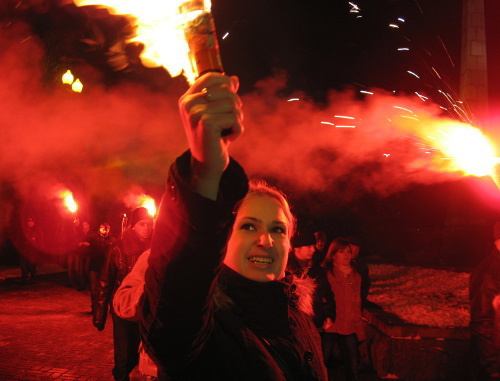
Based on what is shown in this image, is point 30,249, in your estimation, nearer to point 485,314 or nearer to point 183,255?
point 485,314

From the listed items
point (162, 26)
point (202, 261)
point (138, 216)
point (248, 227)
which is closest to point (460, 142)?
point (138, 216)

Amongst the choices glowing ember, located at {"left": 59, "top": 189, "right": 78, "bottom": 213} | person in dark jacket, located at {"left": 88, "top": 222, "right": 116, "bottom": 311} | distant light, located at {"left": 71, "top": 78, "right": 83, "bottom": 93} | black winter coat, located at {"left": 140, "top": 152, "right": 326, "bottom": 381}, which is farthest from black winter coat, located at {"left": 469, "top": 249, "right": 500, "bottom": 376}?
glowing ember, located at {"left": 59, "top": 189, "right": 78, "bottom": 213}

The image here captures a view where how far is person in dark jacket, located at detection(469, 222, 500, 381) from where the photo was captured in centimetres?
458

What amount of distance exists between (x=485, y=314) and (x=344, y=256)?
180cm

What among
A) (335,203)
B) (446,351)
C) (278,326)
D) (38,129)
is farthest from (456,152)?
(38,129)

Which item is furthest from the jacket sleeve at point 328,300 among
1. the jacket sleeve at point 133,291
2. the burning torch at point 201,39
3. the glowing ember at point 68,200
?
the glowing ember at point 68,200

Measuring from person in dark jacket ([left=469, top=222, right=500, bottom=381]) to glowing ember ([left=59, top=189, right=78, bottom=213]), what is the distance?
15479mm

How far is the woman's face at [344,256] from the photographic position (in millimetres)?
5426

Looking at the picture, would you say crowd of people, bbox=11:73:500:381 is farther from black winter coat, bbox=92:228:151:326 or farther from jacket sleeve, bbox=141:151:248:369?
black winter coat, bbox=92:228:151:326

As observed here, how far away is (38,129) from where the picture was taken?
7.36m

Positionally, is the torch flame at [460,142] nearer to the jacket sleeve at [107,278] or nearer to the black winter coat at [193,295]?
the jacket sleeve at [107,278]

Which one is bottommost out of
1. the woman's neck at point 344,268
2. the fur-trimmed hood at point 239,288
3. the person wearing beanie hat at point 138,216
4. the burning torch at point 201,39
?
the woman's neck at point 344,268

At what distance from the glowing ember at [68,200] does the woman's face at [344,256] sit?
1394cm

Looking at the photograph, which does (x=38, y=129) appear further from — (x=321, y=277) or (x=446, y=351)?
(x=446, y=351)
